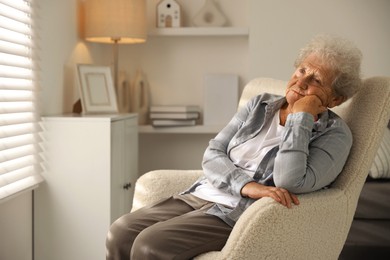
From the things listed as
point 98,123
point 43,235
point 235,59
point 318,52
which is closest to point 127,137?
point 98,123

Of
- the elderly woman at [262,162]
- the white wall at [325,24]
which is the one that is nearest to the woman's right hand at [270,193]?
the elderly woman at [262,162]

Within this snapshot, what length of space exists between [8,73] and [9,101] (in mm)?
119

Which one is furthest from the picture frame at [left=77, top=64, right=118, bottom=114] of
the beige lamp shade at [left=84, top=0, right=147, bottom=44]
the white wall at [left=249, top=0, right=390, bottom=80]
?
the white wall at [left=249, top=0, right=390, bottom=80]

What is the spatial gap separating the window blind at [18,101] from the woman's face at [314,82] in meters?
1.22

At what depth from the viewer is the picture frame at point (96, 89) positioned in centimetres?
332

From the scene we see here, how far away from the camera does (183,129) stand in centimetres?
389

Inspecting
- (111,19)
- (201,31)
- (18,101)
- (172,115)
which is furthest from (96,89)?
(201,31)

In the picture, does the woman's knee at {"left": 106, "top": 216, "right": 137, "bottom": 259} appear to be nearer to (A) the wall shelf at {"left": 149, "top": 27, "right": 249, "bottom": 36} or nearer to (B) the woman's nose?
(B) the woman's nose

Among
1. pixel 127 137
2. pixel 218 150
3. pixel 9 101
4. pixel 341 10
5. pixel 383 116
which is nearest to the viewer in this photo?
pixel 383 116

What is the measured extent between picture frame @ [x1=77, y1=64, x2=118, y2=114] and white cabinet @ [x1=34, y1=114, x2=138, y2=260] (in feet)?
1.11

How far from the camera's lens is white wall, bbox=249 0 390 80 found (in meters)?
3.83

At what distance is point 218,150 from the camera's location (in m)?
2.18

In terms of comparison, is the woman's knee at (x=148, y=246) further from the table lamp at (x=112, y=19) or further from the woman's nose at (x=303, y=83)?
the table lamp at (x=112, y=19)

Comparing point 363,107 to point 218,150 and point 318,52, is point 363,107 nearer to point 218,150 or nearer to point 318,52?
point 318,52
